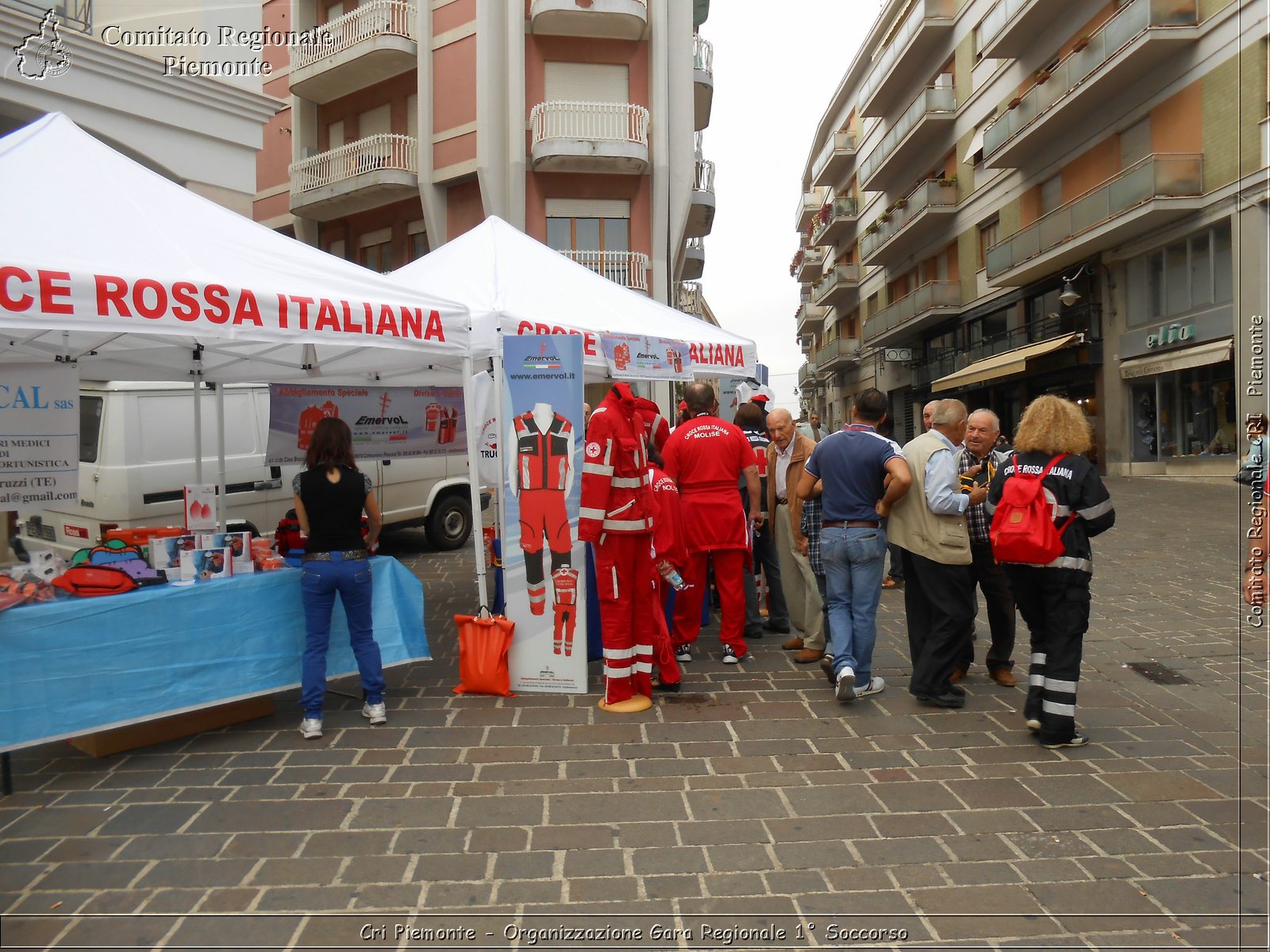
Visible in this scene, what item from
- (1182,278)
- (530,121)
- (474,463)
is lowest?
(474,463)

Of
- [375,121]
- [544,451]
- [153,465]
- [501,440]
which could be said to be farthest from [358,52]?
[544,451]

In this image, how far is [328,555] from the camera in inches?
190

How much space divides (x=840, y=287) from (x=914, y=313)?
35.1ft

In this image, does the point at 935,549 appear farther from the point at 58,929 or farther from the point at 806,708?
the point at 58,929

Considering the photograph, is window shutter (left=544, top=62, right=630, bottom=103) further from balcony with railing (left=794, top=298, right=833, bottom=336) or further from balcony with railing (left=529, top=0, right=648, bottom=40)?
balcony with railing (left=794, top=298, right=833, bottom=336)

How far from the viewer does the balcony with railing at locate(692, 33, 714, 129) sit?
76.2 feet

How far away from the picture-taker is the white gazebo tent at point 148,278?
4055 mm

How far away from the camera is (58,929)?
2840 millimetres

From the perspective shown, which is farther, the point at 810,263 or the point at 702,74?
the point at 810,263

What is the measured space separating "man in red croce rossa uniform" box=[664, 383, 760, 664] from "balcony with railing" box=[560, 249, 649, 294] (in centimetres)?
1521

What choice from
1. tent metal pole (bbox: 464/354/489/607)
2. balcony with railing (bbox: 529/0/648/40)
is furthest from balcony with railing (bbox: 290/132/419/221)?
tent metal pole (bbox: 464/354/489/607)

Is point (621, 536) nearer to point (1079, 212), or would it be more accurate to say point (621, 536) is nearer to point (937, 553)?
point (937, 553)

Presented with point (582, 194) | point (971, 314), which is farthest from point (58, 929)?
point (971, 314)

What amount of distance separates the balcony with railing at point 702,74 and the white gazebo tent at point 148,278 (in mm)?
19665
